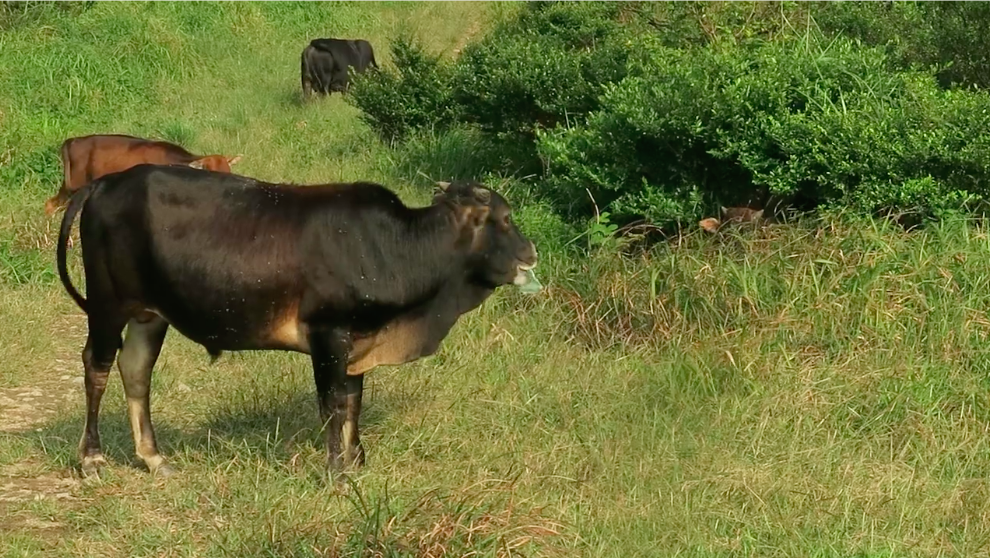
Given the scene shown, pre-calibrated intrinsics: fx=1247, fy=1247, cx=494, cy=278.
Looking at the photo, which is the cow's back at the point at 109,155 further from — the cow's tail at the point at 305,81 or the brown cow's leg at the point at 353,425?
the brown cow's leg at the point at 353,425

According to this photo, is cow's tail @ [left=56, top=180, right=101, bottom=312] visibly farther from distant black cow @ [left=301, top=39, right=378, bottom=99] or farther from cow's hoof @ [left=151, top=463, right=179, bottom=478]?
distant black cow @ [left=301, top=39, right=378, bottom=99]

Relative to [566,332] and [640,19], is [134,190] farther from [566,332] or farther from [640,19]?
[640,19]

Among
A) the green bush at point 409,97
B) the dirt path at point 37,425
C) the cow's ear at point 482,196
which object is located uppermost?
the cow's ear at point 482,196

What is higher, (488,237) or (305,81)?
(488,237)

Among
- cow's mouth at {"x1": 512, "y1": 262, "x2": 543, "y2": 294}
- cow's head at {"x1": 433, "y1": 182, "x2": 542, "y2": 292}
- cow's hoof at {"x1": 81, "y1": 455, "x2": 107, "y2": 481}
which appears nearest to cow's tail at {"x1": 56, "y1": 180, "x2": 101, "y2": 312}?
cow's hoof at {"x1": 81, "y1": 455, "x2": 107, "y2": 481}

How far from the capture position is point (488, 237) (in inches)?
201

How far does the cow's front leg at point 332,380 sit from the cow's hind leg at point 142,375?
716 millimetres

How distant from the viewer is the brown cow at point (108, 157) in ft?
33.0

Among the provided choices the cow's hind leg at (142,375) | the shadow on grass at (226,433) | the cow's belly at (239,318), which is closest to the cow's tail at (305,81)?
the shadow on grass at (226,433)

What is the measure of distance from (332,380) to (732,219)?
295 centimetres

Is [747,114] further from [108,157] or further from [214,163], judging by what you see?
[108,157]

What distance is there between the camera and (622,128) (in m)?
7.67

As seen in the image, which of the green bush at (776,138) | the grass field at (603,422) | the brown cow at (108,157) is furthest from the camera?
the brown cow at (108,157)

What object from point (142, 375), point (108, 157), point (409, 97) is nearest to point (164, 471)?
point (142, 375)
